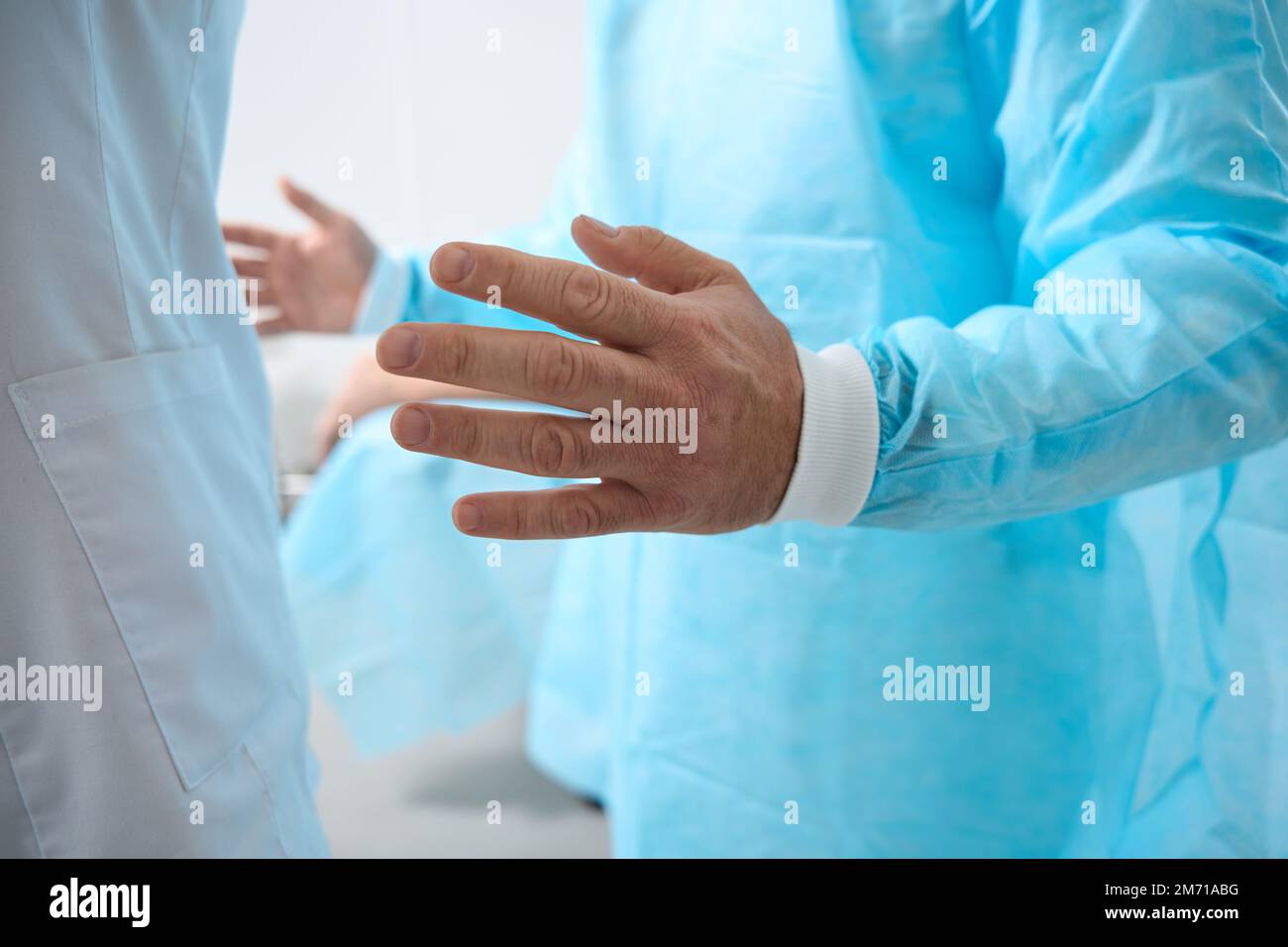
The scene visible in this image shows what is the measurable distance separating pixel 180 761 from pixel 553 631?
80 centimetres

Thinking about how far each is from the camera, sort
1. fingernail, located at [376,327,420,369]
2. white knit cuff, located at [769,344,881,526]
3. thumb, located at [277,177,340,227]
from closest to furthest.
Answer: fingernail, located at [376,327,420,369]
white knit cuff, located at [769,344,881,526]
thumb, located at [277,177,340,227]

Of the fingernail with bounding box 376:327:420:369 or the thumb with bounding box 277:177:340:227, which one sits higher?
the thumb with bounding box 277:177:340:227

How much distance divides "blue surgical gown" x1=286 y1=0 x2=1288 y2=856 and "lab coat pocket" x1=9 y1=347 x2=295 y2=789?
35 centimetres

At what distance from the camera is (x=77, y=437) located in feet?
1.62

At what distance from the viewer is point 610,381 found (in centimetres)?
45

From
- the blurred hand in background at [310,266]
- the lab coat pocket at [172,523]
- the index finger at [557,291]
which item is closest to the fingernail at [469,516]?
the index finger at [557,291]

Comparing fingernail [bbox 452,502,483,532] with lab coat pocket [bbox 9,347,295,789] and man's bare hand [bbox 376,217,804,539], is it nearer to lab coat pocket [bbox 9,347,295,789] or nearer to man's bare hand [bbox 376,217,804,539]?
man's bare hand [bbox 376,217,804,539]

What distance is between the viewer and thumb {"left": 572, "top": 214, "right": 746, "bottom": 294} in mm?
504

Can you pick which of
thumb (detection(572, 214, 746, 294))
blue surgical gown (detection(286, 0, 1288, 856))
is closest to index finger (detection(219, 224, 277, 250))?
blue surgical gown (detection(286, 0, 1288, 856))

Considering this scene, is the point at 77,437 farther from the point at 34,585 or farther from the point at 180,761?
the point at 180,761

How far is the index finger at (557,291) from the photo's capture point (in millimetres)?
423

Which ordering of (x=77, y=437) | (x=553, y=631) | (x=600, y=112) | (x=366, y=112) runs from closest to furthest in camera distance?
(x=77, y=437) → (x=600, y=112) → (x=553, y=631) → (x=366, y=112)
